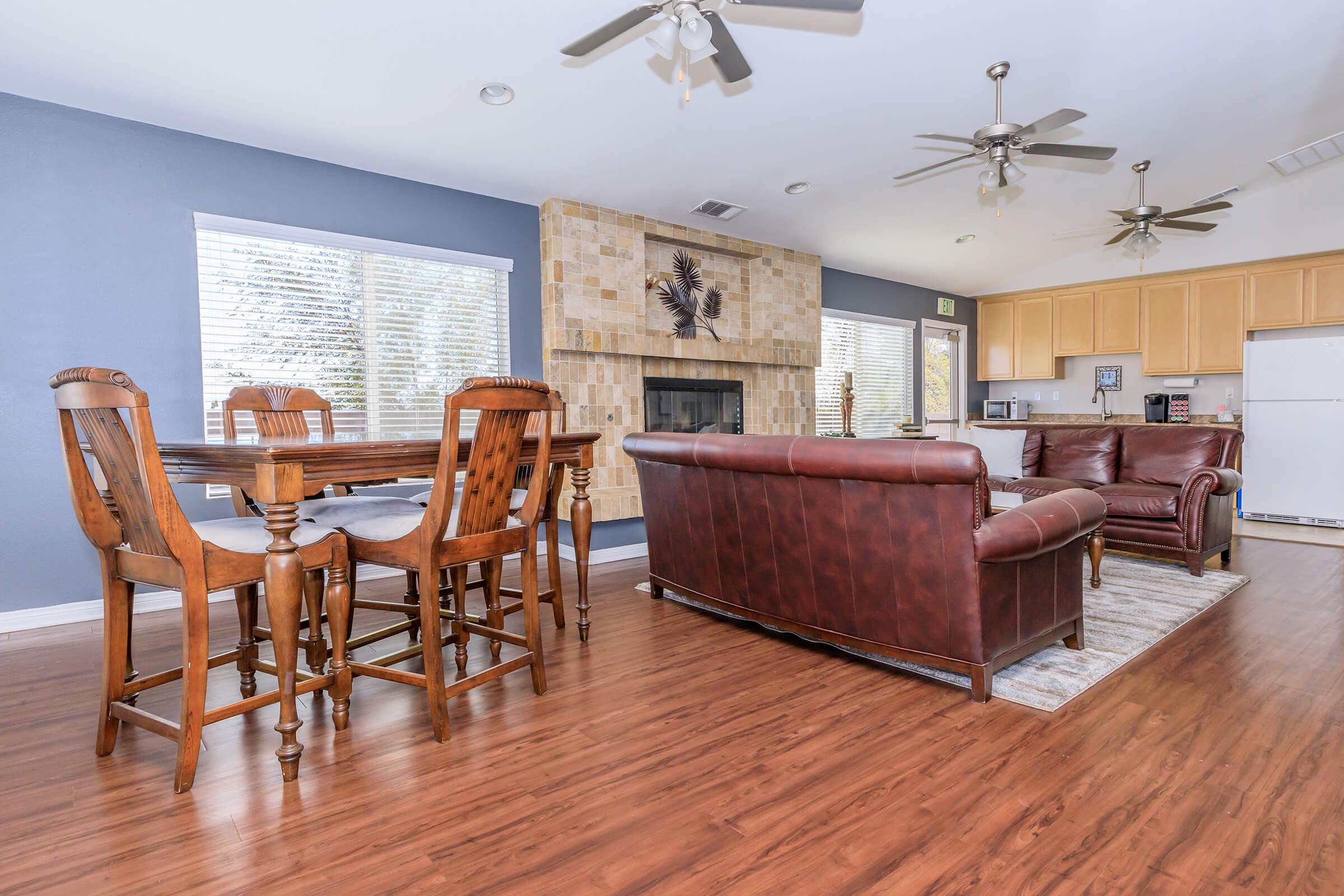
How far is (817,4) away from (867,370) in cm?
531

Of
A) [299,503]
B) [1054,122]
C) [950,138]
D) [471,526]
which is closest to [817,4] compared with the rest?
[950,138]

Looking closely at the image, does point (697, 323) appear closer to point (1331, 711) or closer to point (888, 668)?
point (888, 668)

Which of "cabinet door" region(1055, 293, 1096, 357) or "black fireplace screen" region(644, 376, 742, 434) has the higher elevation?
"cabinet door" region(1055, 293, 1096, 357)

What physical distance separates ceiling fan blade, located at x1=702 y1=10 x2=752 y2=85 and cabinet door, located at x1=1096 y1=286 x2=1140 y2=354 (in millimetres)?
6362

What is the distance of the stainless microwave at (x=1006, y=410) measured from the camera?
801cm

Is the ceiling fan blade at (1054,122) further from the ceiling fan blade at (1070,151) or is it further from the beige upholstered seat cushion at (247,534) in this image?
the beige upholstered seat cushion at (247,534)

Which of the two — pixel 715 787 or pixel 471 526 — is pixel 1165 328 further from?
pixel 471 526

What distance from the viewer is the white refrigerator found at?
17.8 feet

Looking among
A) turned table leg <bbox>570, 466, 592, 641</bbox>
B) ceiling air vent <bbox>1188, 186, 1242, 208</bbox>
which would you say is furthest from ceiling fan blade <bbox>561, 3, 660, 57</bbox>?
ceiling air vent <bbox>1188, 186, 1242, 208</bbox>

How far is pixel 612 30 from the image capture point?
2373 millimetres

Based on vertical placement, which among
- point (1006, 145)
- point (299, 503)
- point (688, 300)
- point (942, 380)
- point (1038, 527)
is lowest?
point (1038, 527)

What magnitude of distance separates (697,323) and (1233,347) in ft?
17.3

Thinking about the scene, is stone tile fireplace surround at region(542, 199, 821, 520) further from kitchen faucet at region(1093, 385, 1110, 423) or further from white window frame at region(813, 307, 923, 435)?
kitchen faucet at region(1093, 385, 1110, 423)

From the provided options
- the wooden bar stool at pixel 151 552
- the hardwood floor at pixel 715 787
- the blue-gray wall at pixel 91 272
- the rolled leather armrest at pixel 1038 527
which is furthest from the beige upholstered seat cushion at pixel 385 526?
the blue-gray wall at pixel 91 272
